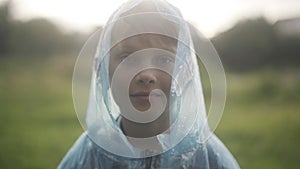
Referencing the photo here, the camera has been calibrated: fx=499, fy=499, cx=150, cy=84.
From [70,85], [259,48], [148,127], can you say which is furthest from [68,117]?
[148,127]

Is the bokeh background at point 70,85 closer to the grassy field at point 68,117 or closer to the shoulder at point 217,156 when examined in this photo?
the grassy field at point 68,117

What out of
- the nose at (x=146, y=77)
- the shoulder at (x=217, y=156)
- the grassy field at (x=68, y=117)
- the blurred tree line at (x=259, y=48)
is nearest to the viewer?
the nose at (x=146, y=77)

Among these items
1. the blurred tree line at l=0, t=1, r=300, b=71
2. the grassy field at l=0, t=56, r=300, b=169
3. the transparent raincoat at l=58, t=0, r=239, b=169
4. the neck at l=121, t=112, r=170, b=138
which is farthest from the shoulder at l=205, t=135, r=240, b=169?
the blurred tree line at l=0, t=1, r=300, b=71

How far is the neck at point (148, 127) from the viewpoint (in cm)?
116

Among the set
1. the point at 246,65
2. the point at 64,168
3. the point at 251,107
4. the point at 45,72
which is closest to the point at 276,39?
the point at 246,65

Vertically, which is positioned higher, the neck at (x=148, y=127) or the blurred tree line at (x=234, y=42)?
the blurred tree line at (x=234, y=42)

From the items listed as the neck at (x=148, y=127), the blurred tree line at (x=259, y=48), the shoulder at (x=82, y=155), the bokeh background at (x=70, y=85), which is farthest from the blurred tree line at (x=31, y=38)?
the neck at (x=148, y=127)

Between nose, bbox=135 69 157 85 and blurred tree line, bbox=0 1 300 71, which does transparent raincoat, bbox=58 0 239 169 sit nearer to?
nose, bbox=135 69 157 85

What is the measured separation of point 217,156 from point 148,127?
0.18m

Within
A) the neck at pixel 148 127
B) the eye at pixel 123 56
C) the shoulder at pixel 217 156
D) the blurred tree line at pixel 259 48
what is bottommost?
the shoulder at pixel 217 156

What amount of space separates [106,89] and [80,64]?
0.09 metres

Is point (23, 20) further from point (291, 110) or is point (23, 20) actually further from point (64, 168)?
point (64, 168)

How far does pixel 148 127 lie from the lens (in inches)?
45.9

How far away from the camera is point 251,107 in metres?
3.46
